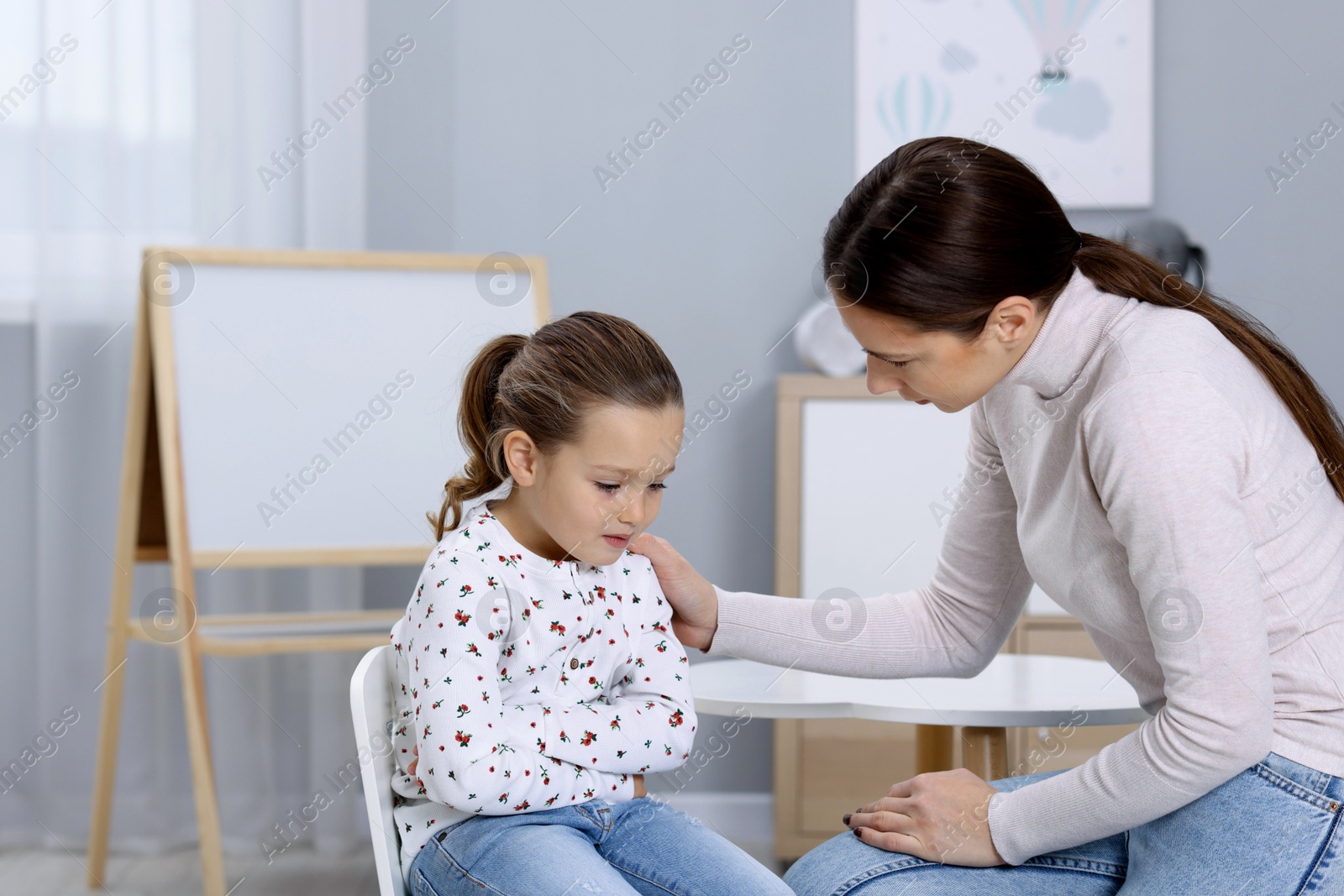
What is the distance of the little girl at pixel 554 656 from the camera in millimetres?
872

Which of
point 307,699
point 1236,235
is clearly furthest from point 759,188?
point 307,699

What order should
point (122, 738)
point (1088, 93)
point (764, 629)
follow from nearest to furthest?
point (764, 629), point (122, 738), point (1088, 93)

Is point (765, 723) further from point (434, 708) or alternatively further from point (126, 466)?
point (434, 708)

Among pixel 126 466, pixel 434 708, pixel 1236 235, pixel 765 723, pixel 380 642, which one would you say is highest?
pixel 1236 235

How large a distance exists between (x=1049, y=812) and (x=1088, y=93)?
74.8 inches

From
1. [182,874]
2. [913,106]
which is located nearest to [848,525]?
[913,106]

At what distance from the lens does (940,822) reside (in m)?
0.96

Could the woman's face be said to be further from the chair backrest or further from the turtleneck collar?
the chair backrest

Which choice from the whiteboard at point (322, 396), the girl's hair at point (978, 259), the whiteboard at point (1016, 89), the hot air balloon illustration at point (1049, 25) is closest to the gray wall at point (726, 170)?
the whiteboard at point (1016, 89)

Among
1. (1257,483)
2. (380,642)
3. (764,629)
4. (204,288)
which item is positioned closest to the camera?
(1257,483)

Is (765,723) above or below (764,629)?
below

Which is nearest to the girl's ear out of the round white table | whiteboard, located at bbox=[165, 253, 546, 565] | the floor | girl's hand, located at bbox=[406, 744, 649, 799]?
girl's hand, located at bbox=[406, 744, 649, 799]

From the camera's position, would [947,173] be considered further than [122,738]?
No

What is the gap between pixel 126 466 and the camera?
1835 mm
